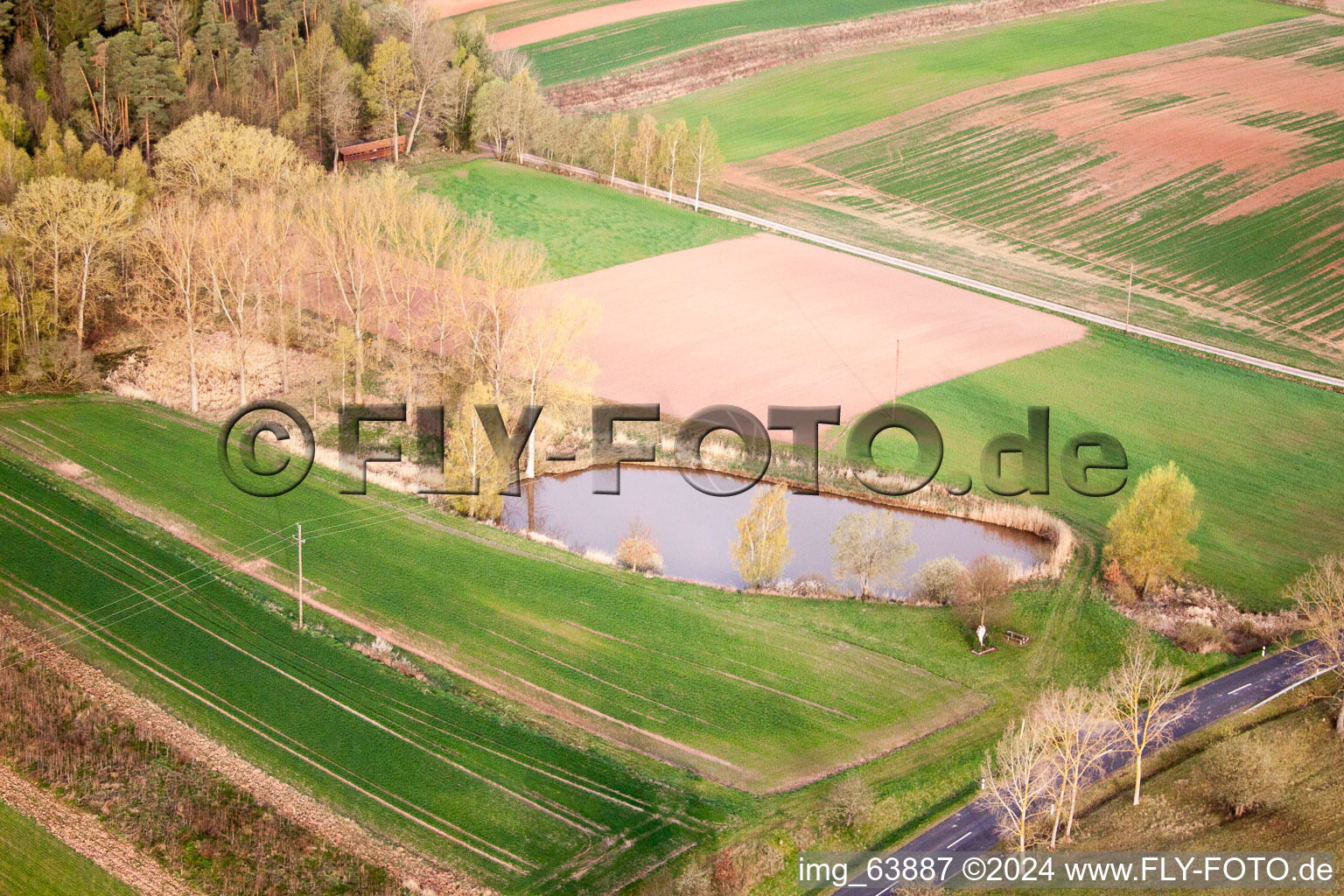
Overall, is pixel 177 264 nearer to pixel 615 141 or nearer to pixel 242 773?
pixel 242 773

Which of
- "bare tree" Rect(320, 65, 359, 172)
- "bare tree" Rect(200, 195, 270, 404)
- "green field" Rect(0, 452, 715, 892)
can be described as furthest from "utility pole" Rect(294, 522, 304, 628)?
"bare tree" Rect(320, 65, 359, 172)

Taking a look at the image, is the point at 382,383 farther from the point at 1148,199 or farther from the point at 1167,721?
the point at 1148,199

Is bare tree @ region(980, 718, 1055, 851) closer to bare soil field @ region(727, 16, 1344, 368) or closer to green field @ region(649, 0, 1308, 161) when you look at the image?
bare soil field @ region(727, 16, 1344, 368)

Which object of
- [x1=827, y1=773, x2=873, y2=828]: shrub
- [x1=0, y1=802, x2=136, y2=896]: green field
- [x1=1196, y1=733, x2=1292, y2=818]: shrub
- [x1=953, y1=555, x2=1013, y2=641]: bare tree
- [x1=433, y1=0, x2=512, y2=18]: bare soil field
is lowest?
[x1=0, y1=802, x2=136, y2=896]: green field

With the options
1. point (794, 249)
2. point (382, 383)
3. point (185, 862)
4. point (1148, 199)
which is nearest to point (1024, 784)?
point (185, 862)

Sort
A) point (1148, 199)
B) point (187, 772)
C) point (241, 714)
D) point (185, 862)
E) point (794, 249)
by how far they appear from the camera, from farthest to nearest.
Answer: point (1148, 199)
point (794, 249)
point (241, 714)
point (187, 772)
point (185, 862)

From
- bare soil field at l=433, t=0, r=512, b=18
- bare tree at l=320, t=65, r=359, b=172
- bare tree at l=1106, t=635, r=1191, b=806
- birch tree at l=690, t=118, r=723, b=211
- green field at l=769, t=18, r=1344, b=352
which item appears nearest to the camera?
bare tree at l=1106, t=635, r=1191, b=806

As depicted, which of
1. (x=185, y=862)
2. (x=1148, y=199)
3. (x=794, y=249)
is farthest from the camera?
(x=1148, y=199)

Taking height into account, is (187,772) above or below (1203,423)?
below
